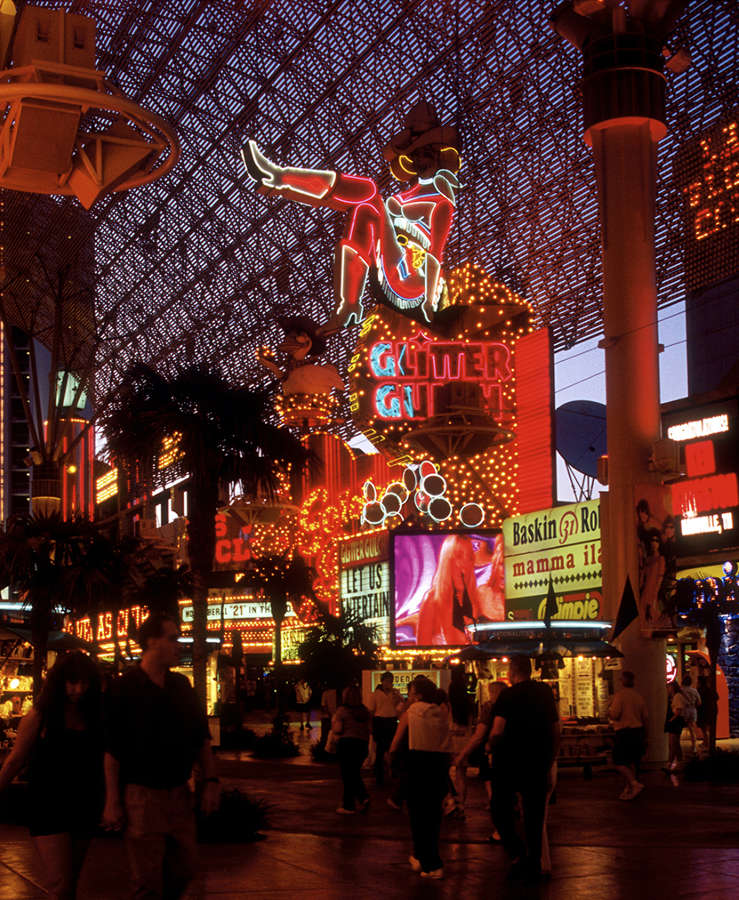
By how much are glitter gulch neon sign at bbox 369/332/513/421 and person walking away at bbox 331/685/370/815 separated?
18.5 m

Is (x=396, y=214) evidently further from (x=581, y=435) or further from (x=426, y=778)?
(x=426, y=778)

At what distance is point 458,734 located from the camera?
18.4 metres

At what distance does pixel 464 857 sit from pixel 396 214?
25592mm


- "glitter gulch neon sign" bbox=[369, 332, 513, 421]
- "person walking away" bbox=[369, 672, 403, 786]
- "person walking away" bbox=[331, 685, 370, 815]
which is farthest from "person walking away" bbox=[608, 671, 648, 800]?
"glitter gulch neon sign" bbox=[369, 332, 513, 421]

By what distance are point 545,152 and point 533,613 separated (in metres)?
12.1

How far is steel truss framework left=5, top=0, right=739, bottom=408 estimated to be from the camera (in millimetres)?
35969

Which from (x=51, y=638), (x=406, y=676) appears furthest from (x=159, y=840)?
(x=406, y=676)

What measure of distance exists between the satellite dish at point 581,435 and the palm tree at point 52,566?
86.8 ft

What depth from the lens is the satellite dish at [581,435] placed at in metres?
44.4

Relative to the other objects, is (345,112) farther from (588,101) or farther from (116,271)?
(116,271)

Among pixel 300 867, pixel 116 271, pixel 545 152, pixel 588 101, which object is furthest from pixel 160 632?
pixel 116 271

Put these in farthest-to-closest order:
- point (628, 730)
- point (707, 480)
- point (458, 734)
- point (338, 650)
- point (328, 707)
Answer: point (338, 650)
point (328, 707)
point (707, 480)
point (458, 734)
point (628, 730)

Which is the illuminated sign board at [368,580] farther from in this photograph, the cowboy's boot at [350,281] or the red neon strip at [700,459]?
the red neon strip at [700,459]

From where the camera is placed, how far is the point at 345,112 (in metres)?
46.0
